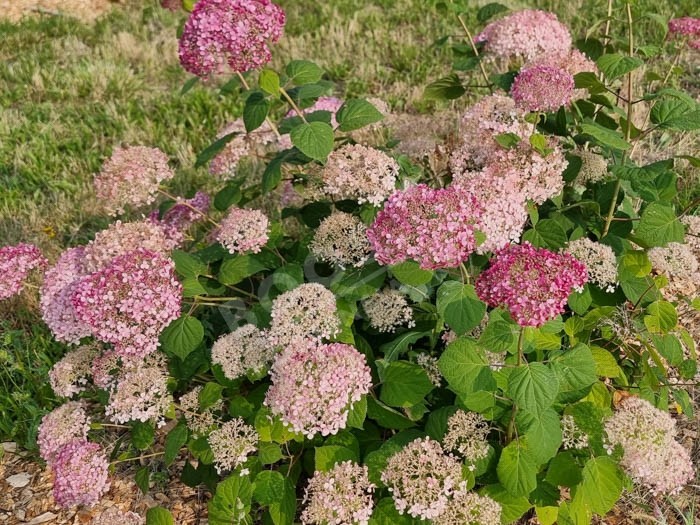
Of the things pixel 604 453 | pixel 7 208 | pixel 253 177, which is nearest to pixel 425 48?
pixel 253 177

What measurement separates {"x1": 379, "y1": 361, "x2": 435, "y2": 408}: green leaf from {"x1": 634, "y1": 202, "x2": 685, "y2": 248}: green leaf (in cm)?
93

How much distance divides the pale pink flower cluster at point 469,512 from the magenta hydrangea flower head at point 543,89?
4.48 ft

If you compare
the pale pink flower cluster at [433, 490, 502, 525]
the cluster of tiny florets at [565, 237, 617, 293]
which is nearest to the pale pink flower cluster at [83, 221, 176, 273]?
the pale pink flower cluster at [433, 490, 502, 525]

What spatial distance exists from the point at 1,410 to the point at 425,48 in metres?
4.84

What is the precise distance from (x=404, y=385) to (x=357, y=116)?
1098 mm

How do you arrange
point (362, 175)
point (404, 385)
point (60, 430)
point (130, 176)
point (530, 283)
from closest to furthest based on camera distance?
point (530, 283)
point (404, 385)
point (362, 175)
point (60, 430)
point (130, 176)

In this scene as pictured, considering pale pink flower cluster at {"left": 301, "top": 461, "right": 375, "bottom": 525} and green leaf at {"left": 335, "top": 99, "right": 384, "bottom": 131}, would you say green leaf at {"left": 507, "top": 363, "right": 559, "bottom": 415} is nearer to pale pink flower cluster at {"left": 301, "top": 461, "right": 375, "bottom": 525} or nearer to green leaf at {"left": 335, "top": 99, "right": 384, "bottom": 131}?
pale pink flower cluster at {"left": 301, "top": 461, "right": 375, "bottom": 525}

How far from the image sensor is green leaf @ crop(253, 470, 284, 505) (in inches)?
93.0

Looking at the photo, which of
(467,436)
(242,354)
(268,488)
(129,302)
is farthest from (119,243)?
(467,436)

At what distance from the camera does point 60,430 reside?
2592 mm

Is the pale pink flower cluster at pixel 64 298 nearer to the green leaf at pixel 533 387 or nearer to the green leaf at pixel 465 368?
the green leaf at pixel 465 368

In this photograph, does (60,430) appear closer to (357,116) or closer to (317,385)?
(317,385)

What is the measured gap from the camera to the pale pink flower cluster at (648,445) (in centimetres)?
209

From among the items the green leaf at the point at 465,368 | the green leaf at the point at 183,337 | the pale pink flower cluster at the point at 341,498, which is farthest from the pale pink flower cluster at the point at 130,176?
the green leaf at the point at 465,368
